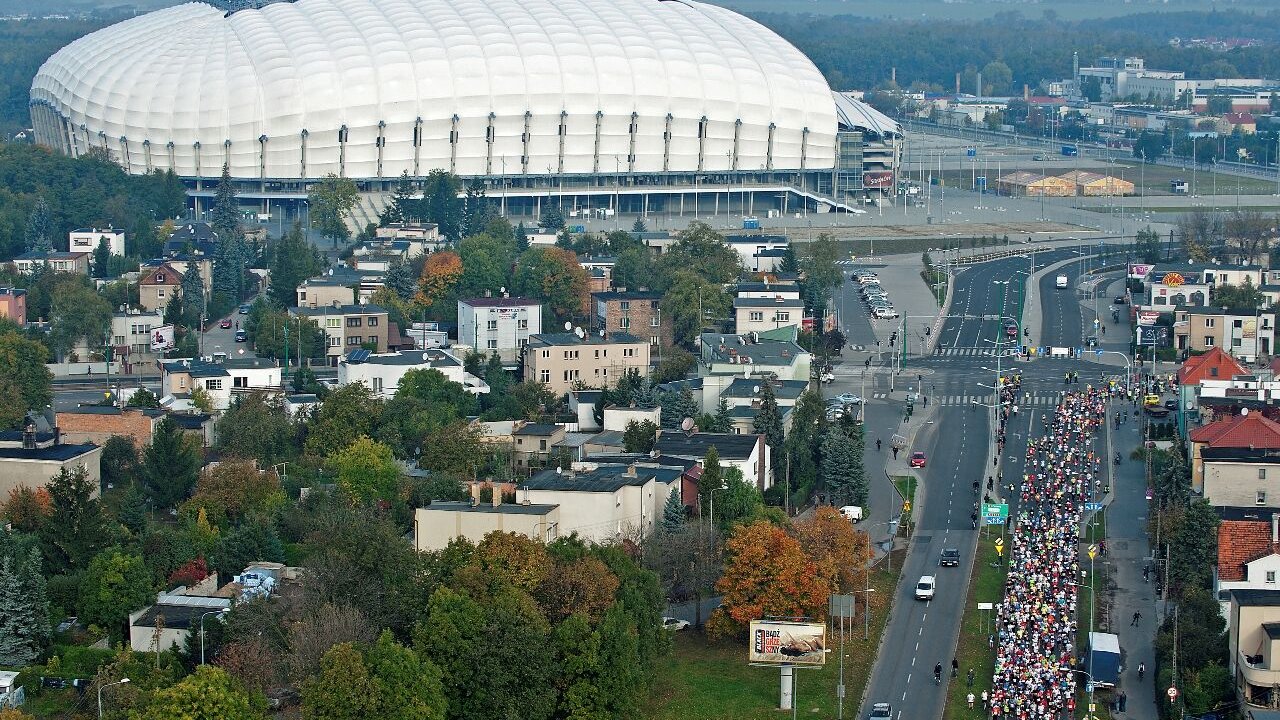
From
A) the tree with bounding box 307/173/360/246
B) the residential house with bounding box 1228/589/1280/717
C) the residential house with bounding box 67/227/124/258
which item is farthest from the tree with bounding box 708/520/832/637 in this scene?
the tree with bounding box 307/173/360/246

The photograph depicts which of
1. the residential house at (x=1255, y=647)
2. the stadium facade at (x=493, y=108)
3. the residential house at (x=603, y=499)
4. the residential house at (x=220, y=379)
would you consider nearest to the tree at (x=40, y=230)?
the stadium facade at (x=493, y=108)

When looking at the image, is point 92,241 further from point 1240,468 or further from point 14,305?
point 1240,468

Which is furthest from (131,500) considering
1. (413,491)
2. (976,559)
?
(976,559)

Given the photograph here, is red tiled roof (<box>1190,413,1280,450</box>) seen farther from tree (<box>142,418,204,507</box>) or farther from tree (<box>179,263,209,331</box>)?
tree (<box>179,263,209,331</box>)

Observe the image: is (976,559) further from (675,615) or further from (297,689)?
(297,689)

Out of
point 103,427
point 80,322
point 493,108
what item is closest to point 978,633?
point 103,427
